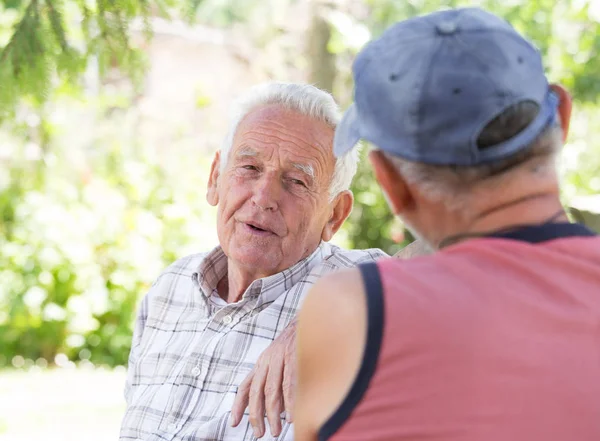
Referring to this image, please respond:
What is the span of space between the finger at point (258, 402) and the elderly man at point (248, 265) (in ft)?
1.24


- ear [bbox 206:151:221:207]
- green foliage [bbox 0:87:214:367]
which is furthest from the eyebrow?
green foliage [bbox 0:87:214:367]

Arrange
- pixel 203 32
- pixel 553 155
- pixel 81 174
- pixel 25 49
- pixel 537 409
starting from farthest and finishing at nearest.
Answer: pixel 203 32, pixel 81 174, pixel 25 49, pixel 553 155, pixel 537 409

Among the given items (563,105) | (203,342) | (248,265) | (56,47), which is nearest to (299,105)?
(248,265)

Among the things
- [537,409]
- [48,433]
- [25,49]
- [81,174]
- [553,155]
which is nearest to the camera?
[537,409]

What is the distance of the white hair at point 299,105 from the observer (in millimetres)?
2506

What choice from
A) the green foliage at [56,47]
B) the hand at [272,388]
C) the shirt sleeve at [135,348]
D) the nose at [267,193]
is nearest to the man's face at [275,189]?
the nose at [267,193]

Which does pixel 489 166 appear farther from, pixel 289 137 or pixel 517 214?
pixel 289 137

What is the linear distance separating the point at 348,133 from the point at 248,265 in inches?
44.6

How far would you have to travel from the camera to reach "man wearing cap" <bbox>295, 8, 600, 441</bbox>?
1.09 metres

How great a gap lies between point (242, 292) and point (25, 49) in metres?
1.21

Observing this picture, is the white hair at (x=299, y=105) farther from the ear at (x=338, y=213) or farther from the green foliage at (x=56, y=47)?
the green foliage at (x=56, y=47)

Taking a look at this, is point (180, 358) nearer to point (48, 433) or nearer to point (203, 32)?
point (48, 433)

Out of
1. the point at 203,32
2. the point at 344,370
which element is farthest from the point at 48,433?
the point at 203,32

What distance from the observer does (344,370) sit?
1.15 m
